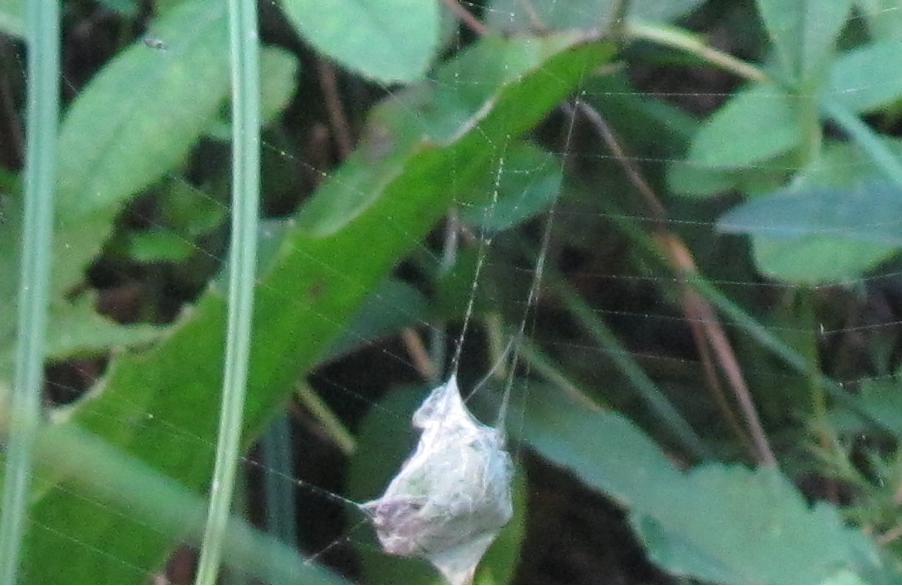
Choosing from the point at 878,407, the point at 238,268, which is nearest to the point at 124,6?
the point at 238,268

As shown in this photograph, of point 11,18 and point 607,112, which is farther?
point 607,112

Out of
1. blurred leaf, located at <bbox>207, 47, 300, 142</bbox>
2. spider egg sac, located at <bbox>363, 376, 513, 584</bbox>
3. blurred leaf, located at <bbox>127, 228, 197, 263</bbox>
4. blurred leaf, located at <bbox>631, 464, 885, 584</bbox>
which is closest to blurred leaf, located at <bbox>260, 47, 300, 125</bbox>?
blurred leaf, located at <bbox>207, 47, 300, 142</bbox>

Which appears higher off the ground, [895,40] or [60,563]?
[895,40]

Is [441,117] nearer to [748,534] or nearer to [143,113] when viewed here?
[143,113]

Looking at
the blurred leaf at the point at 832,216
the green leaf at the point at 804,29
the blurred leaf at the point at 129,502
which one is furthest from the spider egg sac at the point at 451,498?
the green leaf at the point at 804,29

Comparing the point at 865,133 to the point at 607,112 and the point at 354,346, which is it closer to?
the point at 607,112

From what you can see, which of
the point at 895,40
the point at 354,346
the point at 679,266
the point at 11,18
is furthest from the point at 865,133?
the point at 11,18

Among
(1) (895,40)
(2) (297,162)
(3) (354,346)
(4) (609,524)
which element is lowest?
(4) (609,524)

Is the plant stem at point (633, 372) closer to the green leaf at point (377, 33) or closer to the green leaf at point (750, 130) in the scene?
the green leaf at point (750, 130)
